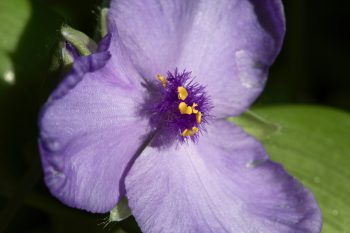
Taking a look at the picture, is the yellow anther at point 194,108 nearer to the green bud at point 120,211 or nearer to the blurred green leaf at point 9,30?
the green bud at point 120,211

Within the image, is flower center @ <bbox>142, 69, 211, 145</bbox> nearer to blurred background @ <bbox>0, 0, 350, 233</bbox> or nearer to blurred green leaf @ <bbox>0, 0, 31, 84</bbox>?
blurred background @ <bbox>0, 0, 350, 233</bbox>

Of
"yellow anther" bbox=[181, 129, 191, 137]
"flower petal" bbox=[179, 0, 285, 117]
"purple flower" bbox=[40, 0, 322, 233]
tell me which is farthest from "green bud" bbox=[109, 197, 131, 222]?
"flower petal" bbox=[179, 0, 285, 117]

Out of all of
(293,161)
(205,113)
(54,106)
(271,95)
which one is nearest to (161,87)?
(205,113)

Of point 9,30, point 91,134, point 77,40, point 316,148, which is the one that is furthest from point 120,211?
point 316,148

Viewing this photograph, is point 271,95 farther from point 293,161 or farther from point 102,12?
point 102,12

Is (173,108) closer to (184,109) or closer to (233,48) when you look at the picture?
(184,109)
